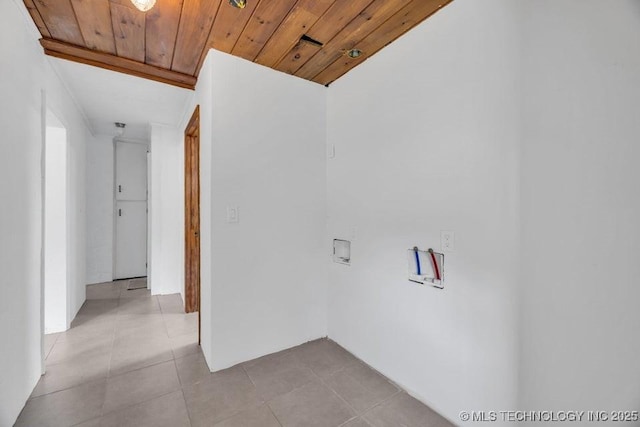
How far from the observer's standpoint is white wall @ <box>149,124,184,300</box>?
3.67 m

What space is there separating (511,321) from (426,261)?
514 millimetres

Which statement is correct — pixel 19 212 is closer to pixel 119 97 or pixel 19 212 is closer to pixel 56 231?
pixel 56 231

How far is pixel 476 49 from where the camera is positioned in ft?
4.60

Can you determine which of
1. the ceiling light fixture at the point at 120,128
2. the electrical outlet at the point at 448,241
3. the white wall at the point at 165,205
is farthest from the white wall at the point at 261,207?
the ceiling light fixture at the point at 120,128

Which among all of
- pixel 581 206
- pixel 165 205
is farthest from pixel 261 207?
pixel 165 205

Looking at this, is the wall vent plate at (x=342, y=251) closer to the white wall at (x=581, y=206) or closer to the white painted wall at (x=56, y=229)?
the white wall at (x=581, y=206)

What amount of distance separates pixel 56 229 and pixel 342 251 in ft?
9.16

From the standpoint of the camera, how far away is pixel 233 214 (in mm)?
2039

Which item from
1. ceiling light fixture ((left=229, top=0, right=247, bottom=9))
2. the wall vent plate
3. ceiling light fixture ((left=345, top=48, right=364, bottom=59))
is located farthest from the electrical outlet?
ceiling light fixture ((left=229, top=0, right=247, bottom=9))

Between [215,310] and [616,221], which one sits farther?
[215,310]

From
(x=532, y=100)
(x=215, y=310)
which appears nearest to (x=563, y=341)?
(x=532, y=100)

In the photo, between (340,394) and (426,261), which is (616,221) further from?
(340,394)

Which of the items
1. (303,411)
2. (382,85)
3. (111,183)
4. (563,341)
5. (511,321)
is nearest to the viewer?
(563,341)

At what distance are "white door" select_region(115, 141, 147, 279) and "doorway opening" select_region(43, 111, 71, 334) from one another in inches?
81.0
